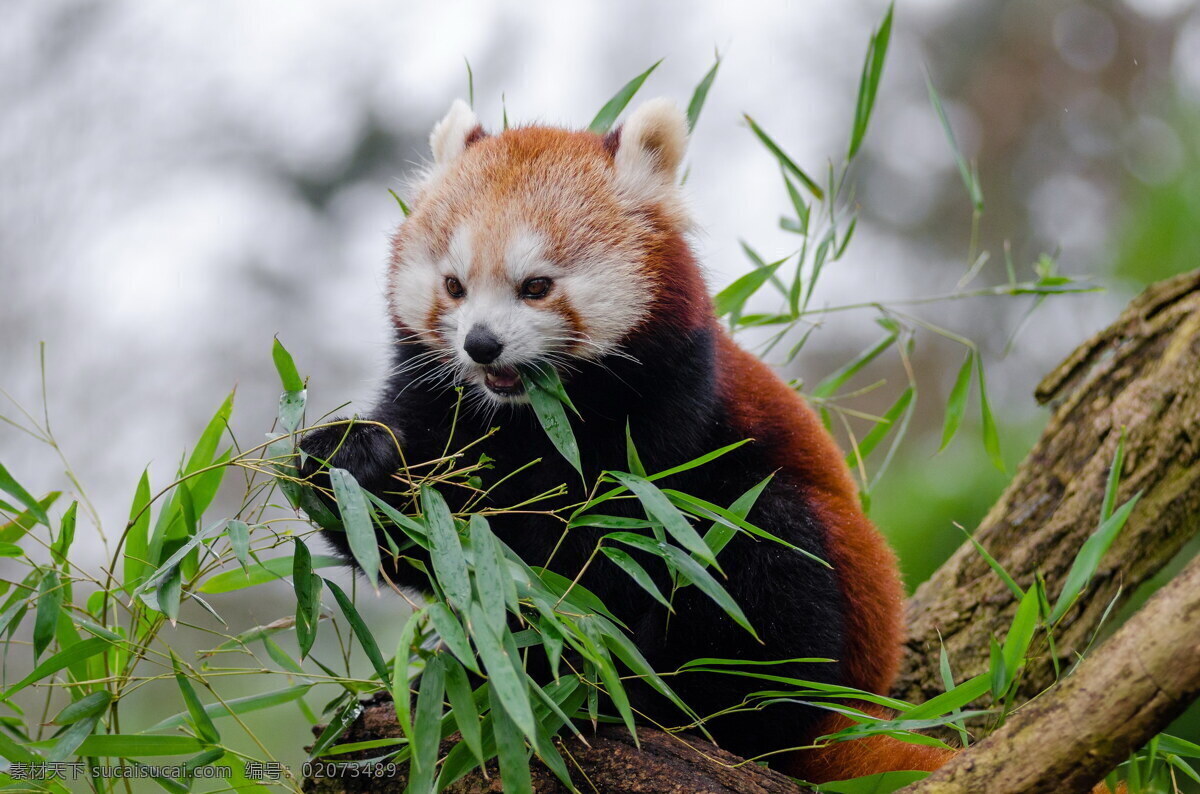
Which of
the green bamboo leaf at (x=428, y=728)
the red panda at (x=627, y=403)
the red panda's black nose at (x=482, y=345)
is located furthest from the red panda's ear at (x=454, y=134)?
the green bamboo leaf at (x=428, y=728)

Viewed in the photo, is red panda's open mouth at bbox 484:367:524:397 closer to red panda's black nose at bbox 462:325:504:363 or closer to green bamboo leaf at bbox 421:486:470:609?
red panda's black nose at bbox 462:325:504:363

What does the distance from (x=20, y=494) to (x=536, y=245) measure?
112cm

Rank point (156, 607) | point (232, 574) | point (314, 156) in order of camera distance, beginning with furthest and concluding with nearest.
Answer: point (314, 156) → point (232, 574) → point (156, 607)

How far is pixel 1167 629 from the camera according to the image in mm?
1306

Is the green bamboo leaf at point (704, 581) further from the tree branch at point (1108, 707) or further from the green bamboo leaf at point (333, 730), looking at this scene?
the green bamboo leaf at point (333, 730)

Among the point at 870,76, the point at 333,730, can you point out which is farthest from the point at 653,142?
the point at 333,730

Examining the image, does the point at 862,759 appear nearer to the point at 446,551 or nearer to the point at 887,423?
the point at 446,551

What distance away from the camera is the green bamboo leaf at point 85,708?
5.70 ft

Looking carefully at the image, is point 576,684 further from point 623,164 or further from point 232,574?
point 623,164

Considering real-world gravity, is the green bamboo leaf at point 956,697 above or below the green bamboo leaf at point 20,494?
below

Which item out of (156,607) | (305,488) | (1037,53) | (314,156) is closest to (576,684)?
(305,488)

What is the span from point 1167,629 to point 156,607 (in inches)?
61.3

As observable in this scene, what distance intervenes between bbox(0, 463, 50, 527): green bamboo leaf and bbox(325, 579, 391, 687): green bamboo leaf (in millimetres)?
573

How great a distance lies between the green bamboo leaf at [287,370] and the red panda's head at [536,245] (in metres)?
0.39
